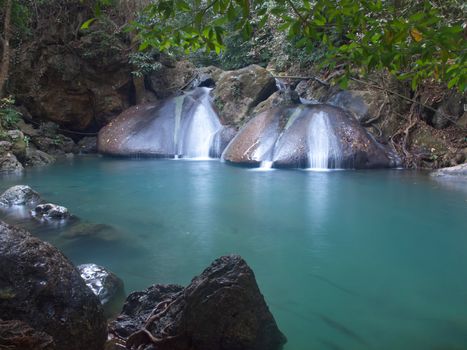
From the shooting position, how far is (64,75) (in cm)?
1542

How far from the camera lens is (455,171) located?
34.5 ft

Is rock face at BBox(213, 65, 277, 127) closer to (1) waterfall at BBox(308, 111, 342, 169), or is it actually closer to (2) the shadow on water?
(1) waterfall at BBox(308, 111, 342, 169)

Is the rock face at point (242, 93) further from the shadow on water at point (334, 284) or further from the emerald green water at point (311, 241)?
the shadow on water at point (334, 284)

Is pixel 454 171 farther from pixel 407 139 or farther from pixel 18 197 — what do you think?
pixel 18 197

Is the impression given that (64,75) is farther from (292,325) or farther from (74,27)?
(292,325)

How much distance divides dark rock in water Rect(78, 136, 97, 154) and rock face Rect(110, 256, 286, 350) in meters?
13.9

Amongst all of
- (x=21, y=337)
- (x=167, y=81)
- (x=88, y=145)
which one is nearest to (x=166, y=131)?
(x=167, y=81)

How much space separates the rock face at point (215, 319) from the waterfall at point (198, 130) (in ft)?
37.6

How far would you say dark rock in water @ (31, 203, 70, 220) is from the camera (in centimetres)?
685

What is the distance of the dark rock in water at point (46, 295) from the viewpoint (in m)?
2.58

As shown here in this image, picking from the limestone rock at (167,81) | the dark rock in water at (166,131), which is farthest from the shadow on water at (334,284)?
the limestone rock at (167,81)

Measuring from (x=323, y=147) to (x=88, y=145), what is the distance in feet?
29.4

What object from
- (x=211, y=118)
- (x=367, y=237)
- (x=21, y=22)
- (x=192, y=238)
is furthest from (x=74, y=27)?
(x=367, y=237)

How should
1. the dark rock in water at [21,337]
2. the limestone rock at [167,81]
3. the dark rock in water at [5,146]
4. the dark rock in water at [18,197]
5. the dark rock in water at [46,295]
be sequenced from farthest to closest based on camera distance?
1. the limestone rock at [167,81]
2. the dark rock in water at [5,146]
3. the dark rock in water at [18,197]
4. the dark rock in water at [46,295]
5. the dark rock in water at [21,337]
